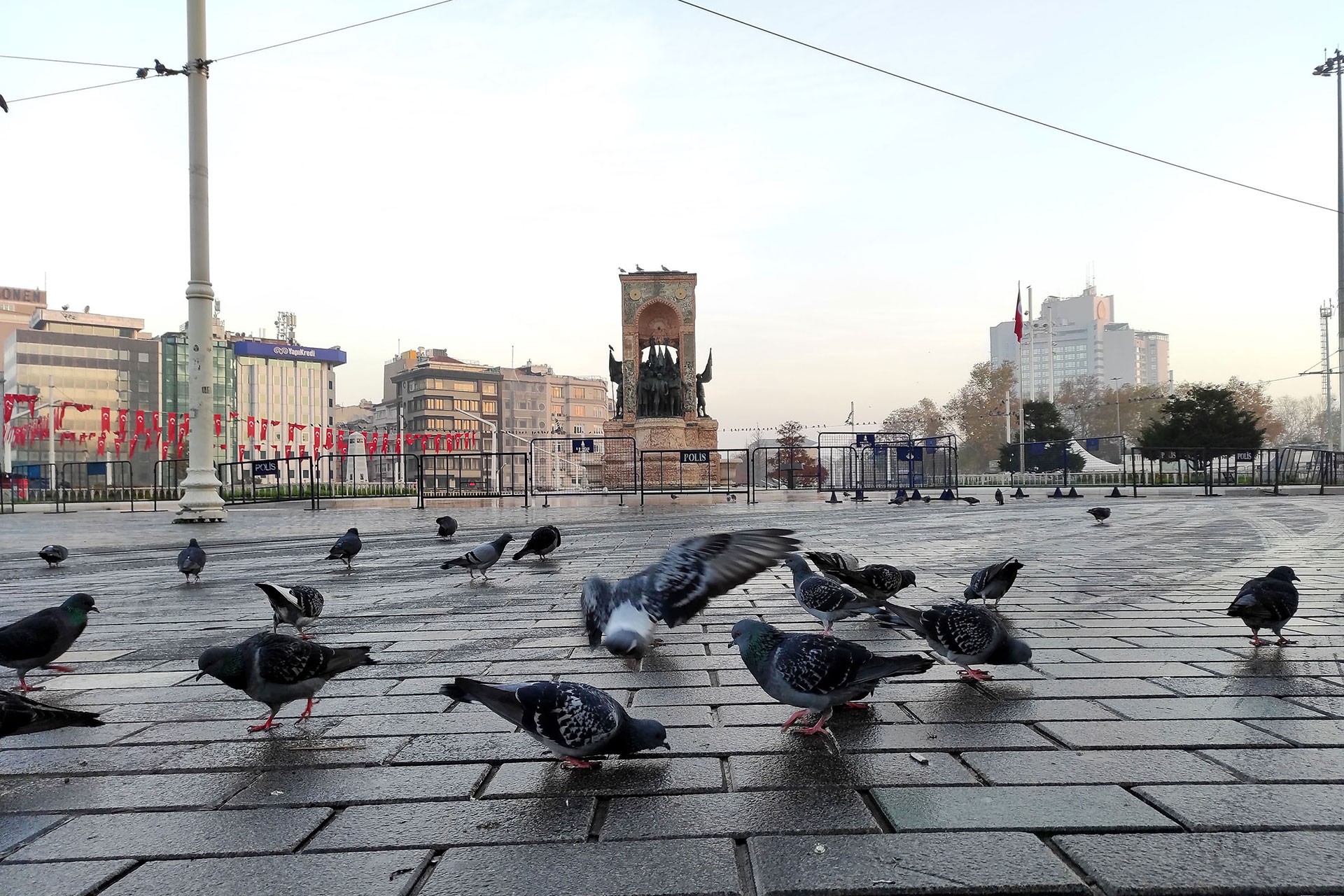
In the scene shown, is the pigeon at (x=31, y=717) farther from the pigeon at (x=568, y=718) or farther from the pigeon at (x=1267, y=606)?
the pigeon at (x=1267, y=606)

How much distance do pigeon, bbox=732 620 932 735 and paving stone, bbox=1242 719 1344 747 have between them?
109 cm

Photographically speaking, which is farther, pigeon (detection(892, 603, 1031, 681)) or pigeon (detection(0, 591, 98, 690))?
pigeon (detection(0, 591, 98, 690))

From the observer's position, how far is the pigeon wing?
3.71 m

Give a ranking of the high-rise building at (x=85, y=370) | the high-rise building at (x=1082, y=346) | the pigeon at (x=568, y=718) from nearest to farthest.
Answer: the pigeon at (x=568, y=718) < the high-rise building at (x=85, y=370) < the high-rise building at (x=1082, y=346)

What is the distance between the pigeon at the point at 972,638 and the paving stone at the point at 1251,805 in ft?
3.82

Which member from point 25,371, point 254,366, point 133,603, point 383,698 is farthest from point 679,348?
point 254,366

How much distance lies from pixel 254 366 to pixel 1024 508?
11297 cm

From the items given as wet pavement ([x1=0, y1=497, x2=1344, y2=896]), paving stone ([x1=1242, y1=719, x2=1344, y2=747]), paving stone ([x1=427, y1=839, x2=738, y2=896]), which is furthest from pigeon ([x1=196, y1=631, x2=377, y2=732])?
paving stone ([x1=1242, y1=719, x2=1344, y2=747])

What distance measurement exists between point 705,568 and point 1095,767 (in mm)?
1680

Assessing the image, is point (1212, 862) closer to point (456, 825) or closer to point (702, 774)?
point (702, 774)

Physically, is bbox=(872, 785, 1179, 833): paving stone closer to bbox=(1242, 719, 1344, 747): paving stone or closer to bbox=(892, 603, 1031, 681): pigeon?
bbox=(1242, 719, 1344, 747): paving stone

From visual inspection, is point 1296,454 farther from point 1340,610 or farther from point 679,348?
point 1340,610

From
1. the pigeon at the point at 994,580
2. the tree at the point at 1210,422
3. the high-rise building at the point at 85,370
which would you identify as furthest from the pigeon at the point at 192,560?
the high-rise building at the point at 85,370

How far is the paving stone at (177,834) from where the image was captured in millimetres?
2172
